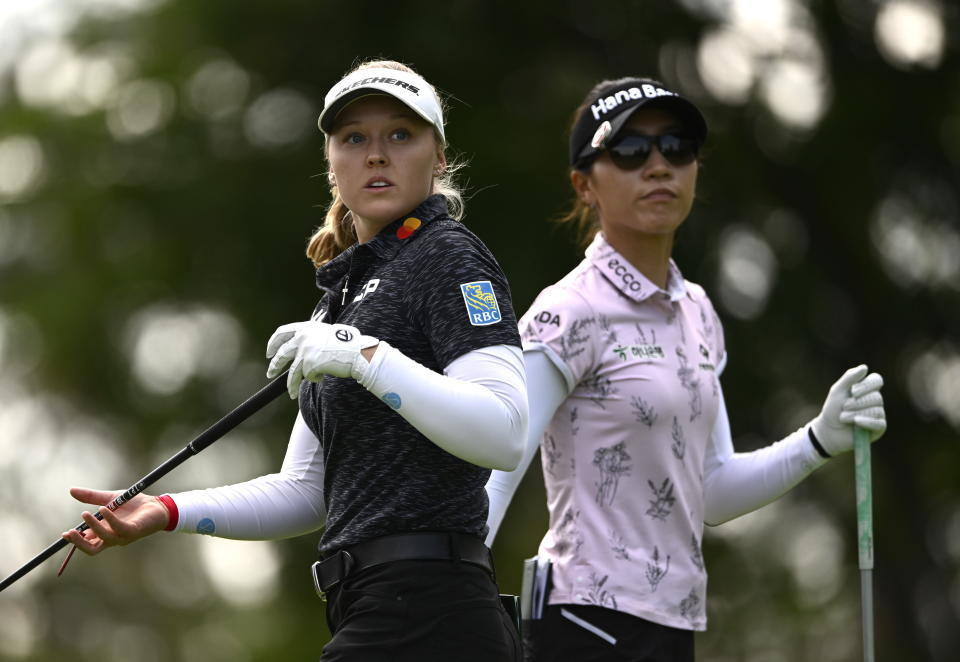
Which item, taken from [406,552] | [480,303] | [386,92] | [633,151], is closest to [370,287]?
[480,303]

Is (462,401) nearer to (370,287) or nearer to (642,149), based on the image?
(370,287)

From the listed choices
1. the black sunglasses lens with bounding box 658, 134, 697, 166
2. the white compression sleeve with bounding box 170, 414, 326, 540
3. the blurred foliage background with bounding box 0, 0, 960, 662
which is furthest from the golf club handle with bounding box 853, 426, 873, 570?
the blurred foliage background with bounding box 0, 0, 960, 662

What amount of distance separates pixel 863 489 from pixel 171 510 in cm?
210

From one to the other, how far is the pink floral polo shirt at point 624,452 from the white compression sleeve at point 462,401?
1123 mm

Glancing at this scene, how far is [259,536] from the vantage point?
423cm

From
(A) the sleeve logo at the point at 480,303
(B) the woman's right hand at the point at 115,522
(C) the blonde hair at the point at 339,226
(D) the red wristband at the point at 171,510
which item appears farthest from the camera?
(C) the blonde hair at the point at 339,226

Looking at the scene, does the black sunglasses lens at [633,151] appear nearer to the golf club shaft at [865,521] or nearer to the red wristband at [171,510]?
the golf club shaft at [865,521]

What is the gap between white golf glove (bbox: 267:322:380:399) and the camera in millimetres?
3516

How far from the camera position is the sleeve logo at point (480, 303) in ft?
11.9

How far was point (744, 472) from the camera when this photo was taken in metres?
5.22

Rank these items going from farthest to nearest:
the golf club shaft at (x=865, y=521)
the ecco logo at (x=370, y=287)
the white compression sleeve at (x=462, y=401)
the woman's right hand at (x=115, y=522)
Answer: the golf club shaft at (x=865, y=521) → the woman's right hand at (x=115, y=522) → the ecco logo at (x=370, y=287) → the white compression sleeve at (x=462, y=401)

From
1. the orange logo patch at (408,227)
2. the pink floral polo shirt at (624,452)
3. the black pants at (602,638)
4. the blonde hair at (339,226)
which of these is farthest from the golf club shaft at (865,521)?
the orange logo patch at (408,227)

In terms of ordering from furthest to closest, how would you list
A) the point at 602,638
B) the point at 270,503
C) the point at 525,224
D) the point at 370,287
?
1. the point at 525,224
2. the point at 602,638
3. the point at 270,503
4. the point at 370,287

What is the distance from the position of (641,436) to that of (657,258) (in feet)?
1.93
